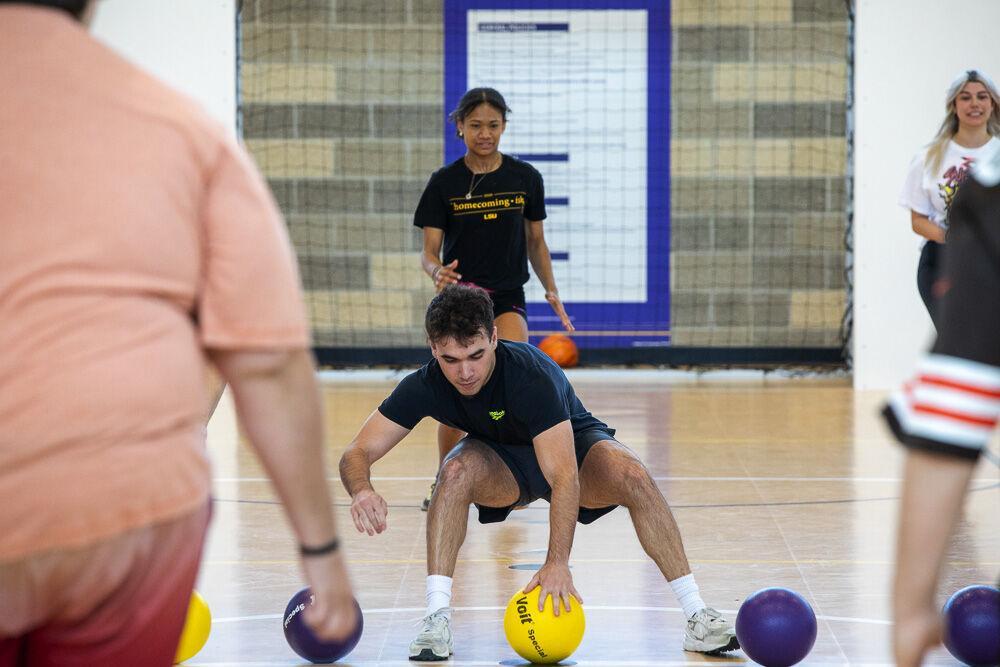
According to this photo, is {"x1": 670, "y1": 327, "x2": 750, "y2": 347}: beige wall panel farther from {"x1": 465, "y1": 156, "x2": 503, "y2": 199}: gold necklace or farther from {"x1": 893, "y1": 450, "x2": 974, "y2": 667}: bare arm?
{"x1": 893, "y1": 450, "x2": 974, "y2": 667}: bare arm

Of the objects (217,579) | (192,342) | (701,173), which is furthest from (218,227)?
(701,173)

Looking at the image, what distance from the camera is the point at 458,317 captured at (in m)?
4.16

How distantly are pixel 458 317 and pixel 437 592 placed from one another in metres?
0.83

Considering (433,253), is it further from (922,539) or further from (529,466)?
(922,539)

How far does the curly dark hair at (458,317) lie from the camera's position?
13.6 feet

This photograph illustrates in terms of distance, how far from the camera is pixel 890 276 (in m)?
10.8

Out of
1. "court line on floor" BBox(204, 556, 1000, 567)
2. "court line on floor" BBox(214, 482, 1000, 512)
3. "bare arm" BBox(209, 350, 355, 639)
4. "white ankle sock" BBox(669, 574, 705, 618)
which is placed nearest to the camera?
"bare arm" BBox(209, 350, 355, 639)

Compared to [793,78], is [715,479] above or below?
below

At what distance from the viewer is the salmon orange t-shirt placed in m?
1.45

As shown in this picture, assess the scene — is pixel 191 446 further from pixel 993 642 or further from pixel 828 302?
pixel 828 302

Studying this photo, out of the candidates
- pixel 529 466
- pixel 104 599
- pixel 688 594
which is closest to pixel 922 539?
pixel 104 599

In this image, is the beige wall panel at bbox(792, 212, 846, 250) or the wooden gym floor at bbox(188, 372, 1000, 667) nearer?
the wooden gym floor at bbox(188, 372, 1000, 667)

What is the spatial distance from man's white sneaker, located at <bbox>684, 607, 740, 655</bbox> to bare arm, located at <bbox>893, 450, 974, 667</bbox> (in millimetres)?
2390

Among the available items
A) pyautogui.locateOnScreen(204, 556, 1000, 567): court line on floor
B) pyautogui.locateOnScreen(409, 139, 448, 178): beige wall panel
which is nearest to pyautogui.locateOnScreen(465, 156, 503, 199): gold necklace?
pyautogui.locateOnScreen(204, 556, 1000, 567): court line on floor
